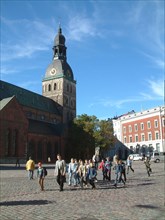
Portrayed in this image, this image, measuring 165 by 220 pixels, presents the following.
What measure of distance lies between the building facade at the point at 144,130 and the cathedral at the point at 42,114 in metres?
15.8

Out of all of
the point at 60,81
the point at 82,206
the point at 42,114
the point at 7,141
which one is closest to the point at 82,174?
the point at 82,206

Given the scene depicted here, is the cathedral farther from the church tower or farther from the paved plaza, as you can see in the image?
the paved plaza

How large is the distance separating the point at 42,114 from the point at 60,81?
12.2 metres

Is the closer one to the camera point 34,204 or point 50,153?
point 34,204

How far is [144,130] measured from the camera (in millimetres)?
76625

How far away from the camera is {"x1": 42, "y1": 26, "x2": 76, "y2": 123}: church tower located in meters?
85.8

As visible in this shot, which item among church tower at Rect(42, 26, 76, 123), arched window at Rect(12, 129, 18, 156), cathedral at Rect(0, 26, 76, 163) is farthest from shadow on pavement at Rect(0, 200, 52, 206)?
church tower at Rect(42, 26, 76, 123)

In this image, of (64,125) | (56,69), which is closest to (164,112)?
(64,125)

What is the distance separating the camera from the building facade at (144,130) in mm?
71938

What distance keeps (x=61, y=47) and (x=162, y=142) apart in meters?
37.6

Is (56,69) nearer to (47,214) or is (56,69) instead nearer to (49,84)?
(49,84)

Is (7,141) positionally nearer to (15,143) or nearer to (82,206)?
(15,143)

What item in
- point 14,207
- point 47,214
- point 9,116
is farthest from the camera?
point 9,116

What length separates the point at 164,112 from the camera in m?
70.8
